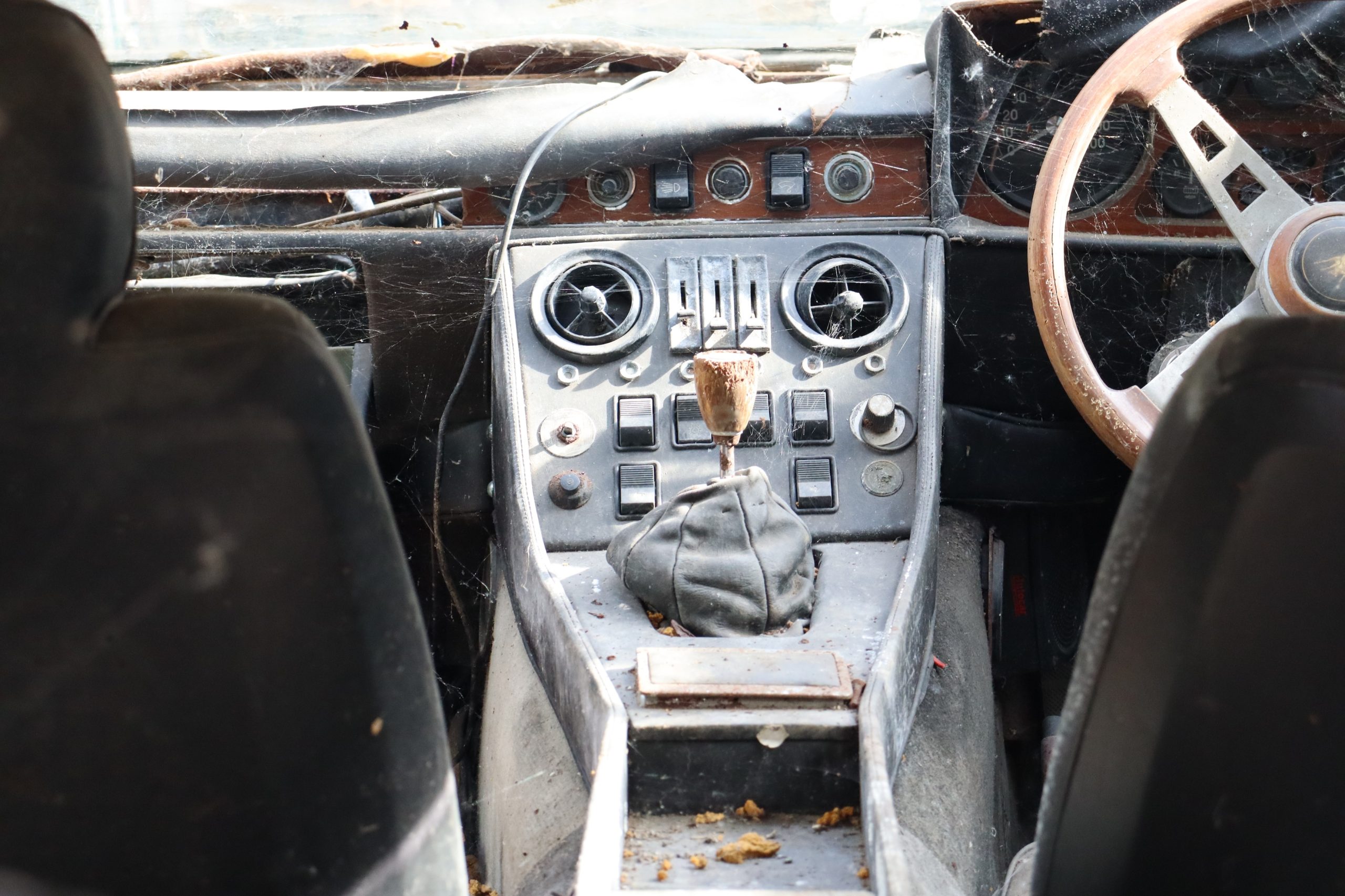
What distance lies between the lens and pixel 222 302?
0.82 m

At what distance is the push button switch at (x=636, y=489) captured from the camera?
1922mm

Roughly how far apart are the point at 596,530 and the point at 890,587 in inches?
18.3

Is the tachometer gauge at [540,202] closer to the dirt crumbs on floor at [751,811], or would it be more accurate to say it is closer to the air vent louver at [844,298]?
the air vent louver at [844,298]

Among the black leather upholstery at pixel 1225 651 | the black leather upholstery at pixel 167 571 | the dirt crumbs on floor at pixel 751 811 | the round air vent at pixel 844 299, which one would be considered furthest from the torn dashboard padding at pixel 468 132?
the black leather upholstery at pixel 1225 651

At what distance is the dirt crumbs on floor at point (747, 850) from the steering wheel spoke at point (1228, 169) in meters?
1.11

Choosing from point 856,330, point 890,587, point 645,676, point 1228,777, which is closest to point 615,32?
point 856,330

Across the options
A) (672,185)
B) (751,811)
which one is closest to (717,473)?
(672,185)

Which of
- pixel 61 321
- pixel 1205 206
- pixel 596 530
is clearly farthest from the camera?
pixel 1205 206

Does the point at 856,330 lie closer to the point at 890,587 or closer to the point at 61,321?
the point at 890,587

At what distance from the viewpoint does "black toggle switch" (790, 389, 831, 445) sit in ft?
6.52

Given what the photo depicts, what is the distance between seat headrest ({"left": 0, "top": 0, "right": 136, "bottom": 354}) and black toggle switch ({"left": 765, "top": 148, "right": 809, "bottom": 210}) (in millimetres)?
1499

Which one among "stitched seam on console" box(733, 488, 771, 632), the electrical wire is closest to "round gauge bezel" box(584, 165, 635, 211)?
the electrical wire

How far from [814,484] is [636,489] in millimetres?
278

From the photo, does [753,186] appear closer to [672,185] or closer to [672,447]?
[672,185]
